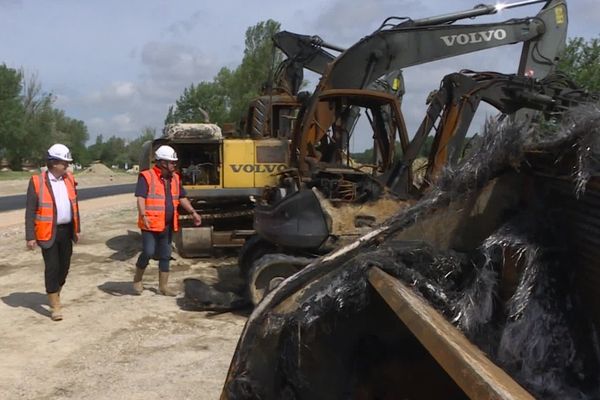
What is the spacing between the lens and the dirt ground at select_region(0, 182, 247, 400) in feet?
16.8

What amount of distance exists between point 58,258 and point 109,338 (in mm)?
1289

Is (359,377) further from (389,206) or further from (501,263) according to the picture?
(389,206)

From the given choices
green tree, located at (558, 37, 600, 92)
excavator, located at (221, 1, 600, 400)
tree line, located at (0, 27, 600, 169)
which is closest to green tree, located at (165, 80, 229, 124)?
tree line, located at (0, 27, 600, 169)

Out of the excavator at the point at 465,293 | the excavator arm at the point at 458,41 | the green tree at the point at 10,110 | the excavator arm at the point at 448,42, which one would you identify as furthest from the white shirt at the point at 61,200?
the green tree at the point at 10,110

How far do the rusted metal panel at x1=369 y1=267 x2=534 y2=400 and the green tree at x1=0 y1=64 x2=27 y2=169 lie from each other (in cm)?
6074

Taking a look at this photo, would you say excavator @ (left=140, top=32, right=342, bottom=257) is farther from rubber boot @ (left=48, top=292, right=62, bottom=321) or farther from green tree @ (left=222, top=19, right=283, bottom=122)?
green tree @ (left=222, top=19, right=283, bottom=122)

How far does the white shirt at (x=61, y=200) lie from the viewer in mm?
7168

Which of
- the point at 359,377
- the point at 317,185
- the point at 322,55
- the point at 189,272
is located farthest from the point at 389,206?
the point at 322,55

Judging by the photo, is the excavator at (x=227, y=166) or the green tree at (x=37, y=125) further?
the green tree at (x=37, y=125)

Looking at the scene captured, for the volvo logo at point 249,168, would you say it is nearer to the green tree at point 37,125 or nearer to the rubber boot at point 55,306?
the rubber boot at point 55,306

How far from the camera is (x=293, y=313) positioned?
2.64 m

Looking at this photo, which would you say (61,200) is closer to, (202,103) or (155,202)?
(155,202)

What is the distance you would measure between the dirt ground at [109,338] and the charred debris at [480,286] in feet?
7.63

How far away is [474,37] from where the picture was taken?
1005 centimetres
